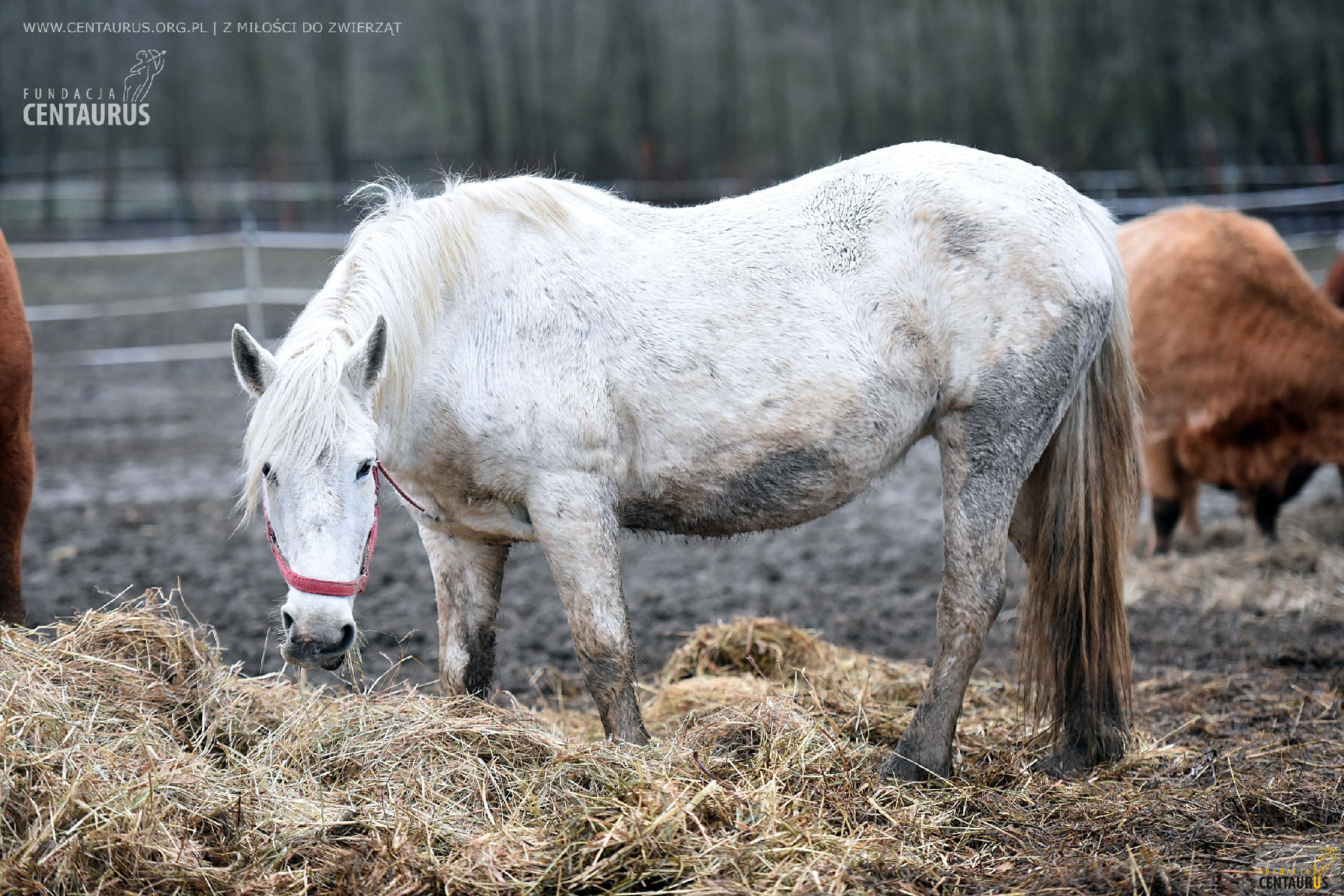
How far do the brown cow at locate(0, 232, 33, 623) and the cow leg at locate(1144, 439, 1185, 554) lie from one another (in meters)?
5.21

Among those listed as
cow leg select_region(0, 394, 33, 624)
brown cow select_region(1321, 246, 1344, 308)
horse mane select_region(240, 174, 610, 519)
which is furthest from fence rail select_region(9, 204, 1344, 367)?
horse mane select_region(240, 174, 610, 519)

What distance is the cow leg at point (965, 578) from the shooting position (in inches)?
115

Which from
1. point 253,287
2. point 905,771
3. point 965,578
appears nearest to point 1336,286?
point 965,578

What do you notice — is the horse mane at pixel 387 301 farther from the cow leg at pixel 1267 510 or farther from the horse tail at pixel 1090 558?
the cow leg at pixel 1267 510

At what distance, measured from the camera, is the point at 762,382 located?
284cm

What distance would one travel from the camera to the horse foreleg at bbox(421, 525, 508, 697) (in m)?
3.03

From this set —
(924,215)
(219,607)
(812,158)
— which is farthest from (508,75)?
(924,215)

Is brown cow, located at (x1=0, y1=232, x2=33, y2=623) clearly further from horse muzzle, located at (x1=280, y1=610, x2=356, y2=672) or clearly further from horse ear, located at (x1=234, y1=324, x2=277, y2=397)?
horse muzzle, located at (x1=280, y1=610, x2=356, y2=672)

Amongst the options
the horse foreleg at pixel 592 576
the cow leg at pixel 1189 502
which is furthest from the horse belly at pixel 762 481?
the cow leg at pixel 1189 502

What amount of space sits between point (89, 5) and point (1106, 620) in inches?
533

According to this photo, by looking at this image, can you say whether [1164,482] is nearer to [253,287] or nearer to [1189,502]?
[1189,502]

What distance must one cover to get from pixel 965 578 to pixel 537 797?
135cm

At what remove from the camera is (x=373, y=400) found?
2592 millimetres

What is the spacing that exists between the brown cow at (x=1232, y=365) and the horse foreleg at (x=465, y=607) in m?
3.62
